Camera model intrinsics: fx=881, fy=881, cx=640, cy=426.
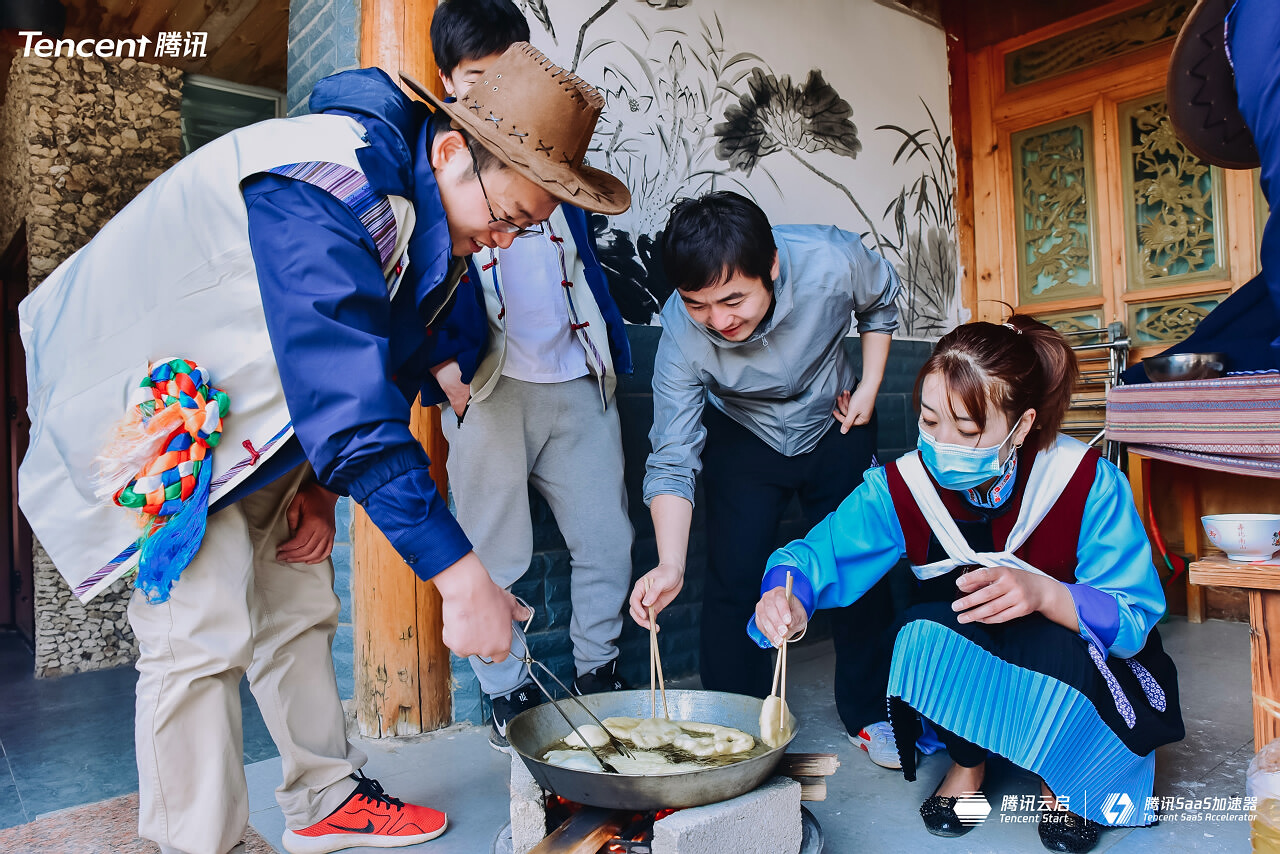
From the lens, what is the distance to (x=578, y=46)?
2.92 meters

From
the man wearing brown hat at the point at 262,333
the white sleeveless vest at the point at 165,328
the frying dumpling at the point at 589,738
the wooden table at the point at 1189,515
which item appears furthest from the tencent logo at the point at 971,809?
the wooden table at the point at 1189,515

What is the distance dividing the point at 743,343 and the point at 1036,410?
2.62ft

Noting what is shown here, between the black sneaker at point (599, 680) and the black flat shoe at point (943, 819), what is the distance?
913mm

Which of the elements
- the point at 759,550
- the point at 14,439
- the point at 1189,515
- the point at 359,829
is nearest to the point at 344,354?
Answer: the point at 359,829

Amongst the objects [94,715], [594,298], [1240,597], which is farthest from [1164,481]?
[94,715]

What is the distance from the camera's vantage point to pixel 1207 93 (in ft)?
6.71

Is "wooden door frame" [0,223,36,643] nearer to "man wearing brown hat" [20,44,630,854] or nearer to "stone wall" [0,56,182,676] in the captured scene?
"stone wall" [0,56,182,676]

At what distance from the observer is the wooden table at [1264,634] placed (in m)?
1.58

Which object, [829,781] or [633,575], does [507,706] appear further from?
[829,781]

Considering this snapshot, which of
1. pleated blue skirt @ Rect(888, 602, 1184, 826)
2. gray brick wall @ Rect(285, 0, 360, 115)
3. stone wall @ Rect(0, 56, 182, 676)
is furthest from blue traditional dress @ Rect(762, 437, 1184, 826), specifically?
stone wall @ Rect(0, 56, 182, 676)

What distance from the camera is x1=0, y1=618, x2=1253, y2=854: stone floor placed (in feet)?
6.15

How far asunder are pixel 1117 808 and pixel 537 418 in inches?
64.8

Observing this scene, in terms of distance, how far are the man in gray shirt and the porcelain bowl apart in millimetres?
942

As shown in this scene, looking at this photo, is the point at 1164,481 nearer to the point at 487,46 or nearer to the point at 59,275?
the point at 487,46
